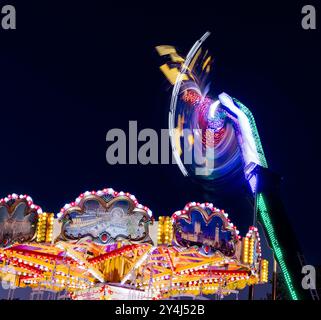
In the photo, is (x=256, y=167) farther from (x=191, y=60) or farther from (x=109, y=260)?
(x=109, y=260)

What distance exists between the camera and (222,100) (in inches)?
853

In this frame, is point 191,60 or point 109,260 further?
point 191,60

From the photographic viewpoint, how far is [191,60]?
19.5 metres

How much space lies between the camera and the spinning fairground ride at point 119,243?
41.7 feet

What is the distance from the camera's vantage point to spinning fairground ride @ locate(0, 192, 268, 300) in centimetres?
1270

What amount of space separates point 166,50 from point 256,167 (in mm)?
6144

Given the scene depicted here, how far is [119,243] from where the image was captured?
14.2 m
